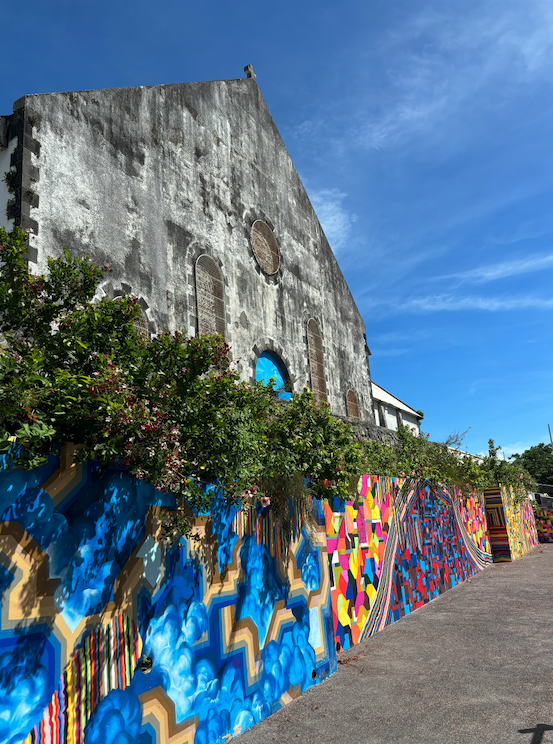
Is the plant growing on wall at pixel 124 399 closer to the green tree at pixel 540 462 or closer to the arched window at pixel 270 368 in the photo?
the arched window at pixel 270 368

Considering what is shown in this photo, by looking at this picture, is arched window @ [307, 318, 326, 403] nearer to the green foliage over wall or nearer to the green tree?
the green foliage over wall

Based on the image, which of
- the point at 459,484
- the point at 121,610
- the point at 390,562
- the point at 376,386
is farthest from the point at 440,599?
the point at 376,386

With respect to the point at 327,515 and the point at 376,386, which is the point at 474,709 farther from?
the point at 376,386

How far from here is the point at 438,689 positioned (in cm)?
528

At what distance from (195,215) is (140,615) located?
10282 millimetres

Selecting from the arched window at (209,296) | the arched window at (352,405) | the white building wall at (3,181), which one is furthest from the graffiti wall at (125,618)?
the arched window at (352,405)

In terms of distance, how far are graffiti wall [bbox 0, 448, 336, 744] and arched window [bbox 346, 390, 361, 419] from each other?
12818 millimetres

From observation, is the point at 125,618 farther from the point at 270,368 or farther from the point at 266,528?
the point at 270,368

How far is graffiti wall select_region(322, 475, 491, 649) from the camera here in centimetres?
699

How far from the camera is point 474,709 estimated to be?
4.70 metres

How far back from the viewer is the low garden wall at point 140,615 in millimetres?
2965

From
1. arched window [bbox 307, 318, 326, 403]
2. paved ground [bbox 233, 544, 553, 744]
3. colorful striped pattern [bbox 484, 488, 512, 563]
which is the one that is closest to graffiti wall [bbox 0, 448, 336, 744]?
paved ground [bbox 233, 544, 553, 744]

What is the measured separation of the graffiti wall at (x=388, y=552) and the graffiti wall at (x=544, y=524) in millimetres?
13854

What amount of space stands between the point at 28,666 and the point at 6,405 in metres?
1.41
